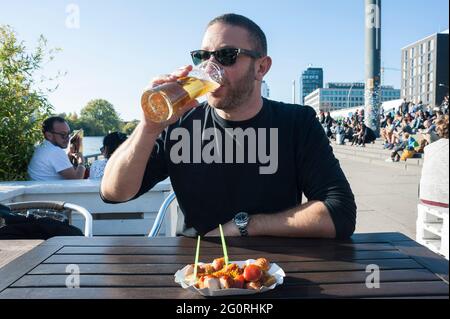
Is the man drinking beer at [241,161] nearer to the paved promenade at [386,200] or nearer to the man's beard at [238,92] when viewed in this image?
the man's beard at [238,92]

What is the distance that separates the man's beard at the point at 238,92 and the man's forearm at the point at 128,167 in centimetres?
34

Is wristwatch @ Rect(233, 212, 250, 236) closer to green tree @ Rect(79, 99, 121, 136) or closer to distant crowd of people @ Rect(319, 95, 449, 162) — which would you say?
distant crowd of people @ Rect(319, 95, 449, 162)

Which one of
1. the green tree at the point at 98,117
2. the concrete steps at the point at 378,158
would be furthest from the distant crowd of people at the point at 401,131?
the green tree at the point at 98,117

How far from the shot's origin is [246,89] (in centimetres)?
187

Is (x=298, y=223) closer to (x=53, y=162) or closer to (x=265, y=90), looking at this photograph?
(x=265, y=90)

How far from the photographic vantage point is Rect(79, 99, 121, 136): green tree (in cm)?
920

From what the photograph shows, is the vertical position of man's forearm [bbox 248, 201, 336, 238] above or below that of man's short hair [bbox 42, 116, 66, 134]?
below

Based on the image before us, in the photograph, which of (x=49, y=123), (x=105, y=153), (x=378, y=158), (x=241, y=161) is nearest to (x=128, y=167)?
(x=241, y=161)

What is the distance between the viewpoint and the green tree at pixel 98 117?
30.2ft

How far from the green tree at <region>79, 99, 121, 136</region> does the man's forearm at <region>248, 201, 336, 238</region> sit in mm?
7688

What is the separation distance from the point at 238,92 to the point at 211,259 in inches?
30.1

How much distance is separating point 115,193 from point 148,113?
0.52m

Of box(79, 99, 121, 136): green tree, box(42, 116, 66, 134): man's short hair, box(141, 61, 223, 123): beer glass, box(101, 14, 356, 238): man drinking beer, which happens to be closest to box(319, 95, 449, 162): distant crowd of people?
box(141, 61, 223, 123): beer glass
